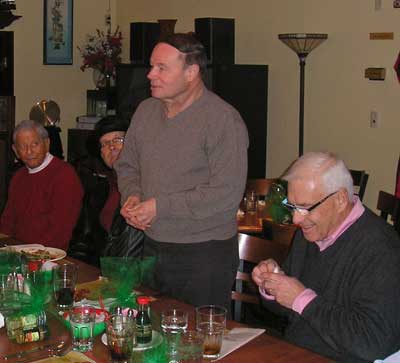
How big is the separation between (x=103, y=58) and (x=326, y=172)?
5.47m

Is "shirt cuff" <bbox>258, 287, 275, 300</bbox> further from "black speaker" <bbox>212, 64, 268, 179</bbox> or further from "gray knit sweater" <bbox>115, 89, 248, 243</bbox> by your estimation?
"black speaker" <bbox>212, 64, 268, 179</bbox>

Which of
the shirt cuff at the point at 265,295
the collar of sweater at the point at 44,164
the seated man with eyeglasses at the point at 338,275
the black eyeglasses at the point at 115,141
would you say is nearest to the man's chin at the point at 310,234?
the seated man with eyeglasses at the point at 338,275

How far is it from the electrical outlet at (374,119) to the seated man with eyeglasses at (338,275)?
9.92ft

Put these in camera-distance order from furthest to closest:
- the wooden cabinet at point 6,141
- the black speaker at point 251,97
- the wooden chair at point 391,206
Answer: the wooden cabinet at point 6,141, the black speaker at point 251,97, the wooden chair at point 391,206

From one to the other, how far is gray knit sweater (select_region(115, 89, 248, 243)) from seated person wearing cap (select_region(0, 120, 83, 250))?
0.93 meters

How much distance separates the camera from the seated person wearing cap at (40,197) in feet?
13.1

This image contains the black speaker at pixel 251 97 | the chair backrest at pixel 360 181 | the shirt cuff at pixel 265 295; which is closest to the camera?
the shirt cuff at pixel 265 295

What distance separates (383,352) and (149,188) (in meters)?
1.27

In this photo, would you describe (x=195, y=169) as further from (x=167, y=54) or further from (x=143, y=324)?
(x=143, y=324)

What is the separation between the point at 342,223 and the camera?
7.87 ft

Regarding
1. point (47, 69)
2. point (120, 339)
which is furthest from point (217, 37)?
point (120, 339)

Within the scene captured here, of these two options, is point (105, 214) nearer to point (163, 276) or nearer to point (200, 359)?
point (163, 276)

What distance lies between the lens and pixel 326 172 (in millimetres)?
2346

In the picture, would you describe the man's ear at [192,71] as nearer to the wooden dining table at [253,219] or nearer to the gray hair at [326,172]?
the gray hair at [326,172]
